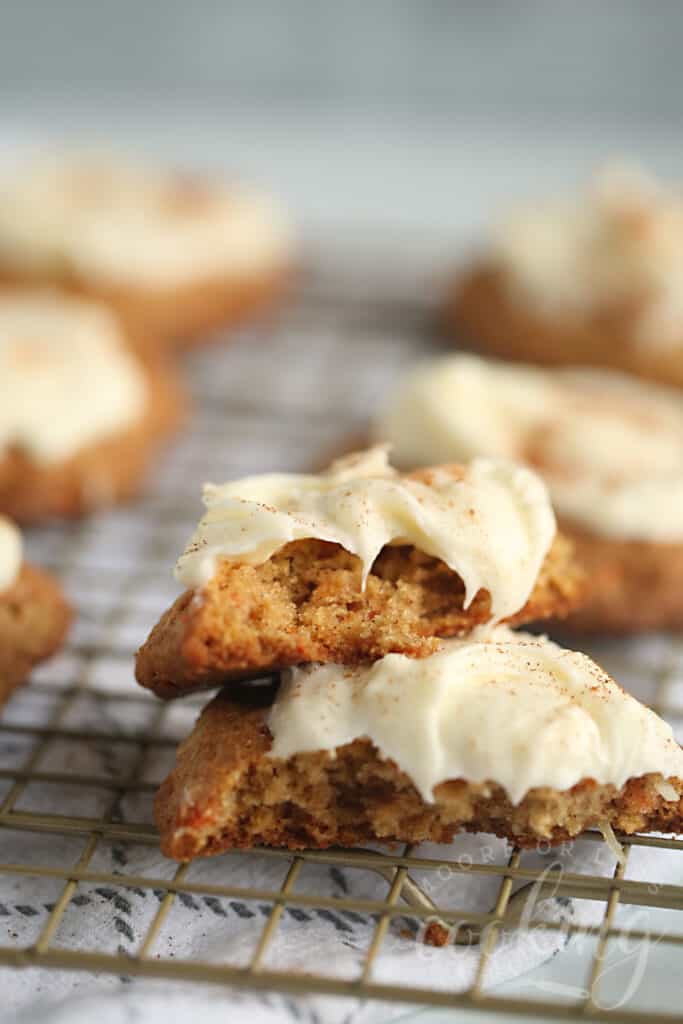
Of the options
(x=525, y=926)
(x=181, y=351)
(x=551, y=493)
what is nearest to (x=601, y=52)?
(x=181, y=351)

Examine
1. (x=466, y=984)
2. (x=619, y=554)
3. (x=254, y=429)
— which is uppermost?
(x=254, y=429)

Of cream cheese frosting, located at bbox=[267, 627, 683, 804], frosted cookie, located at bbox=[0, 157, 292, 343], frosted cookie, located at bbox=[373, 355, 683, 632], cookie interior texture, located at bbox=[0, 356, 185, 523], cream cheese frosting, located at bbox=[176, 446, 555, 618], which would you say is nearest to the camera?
cream cheese frosting, located at bbox=[267, 627, 683, 804]

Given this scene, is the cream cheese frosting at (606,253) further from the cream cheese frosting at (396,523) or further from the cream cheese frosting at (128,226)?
the cream cheese frosting at (396,523)

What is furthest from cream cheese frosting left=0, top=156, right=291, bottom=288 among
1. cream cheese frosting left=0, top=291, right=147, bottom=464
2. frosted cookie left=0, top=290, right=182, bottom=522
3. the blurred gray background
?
the blurred gray background

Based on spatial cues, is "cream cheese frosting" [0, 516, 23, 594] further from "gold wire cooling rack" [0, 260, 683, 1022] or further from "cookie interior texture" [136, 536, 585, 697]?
"cookie interior texture" [136, 536, 585, 697]

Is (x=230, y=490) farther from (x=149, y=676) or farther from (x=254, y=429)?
(x=254, y=429)

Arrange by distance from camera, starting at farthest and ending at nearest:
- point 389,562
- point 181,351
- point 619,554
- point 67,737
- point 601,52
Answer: point 601,52 → point 181,351 → point 619,554 → point 67,737 → point 389,562

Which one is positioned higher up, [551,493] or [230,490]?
[551,493]
